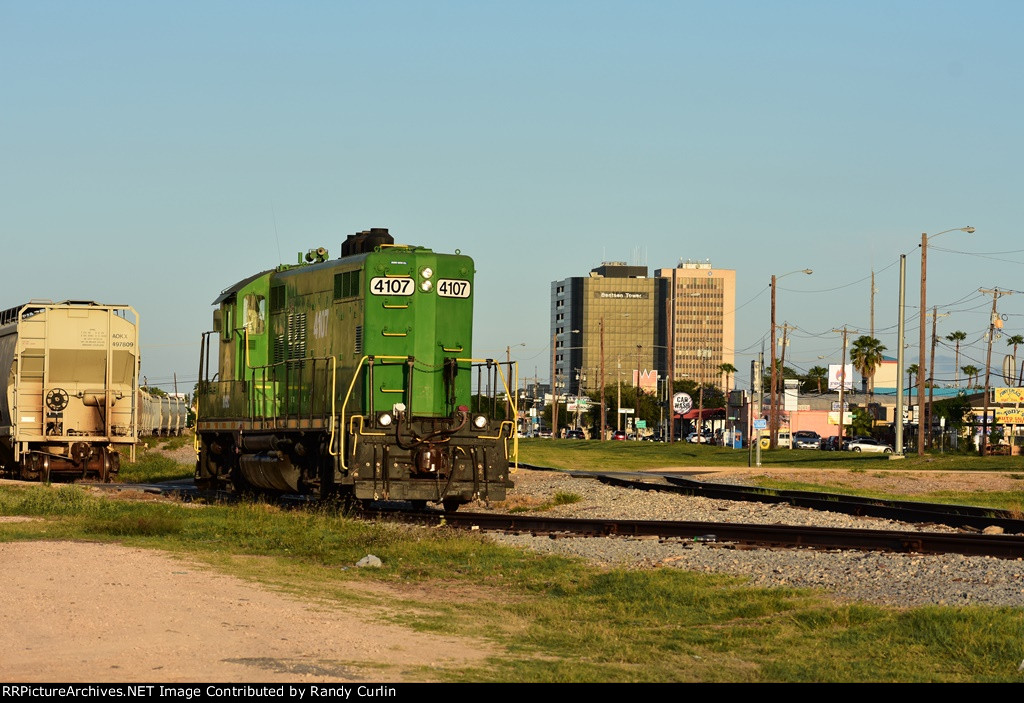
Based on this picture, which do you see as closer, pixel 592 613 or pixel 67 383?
pixel 592 613

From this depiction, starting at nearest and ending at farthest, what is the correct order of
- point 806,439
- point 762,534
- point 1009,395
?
point 762,534 → point 1009,395 → point 806,439

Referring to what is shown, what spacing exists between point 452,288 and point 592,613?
10.4 metres

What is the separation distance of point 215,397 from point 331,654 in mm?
17544

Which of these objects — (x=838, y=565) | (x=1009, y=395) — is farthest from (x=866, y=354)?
(x=838, y=565)

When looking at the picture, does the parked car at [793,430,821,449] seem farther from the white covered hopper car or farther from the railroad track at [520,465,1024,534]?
the white covered hopper car

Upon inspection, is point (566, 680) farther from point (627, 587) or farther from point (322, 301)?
point (322, 301)

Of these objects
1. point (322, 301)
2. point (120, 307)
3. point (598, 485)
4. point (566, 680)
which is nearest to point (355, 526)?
point (322, 301)

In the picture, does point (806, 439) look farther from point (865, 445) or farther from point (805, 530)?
point (805, 530)

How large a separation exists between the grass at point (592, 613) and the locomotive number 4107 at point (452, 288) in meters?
4.32

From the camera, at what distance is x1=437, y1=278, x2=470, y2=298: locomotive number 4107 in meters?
21.5

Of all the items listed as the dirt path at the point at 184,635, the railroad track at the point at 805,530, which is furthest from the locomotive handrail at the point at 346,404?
the dirt path at the point at 184,635

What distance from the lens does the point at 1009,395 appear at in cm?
7012

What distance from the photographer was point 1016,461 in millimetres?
48844

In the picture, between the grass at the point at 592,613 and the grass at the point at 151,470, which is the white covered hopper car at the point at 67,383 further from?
the grass at the point at 592,613
